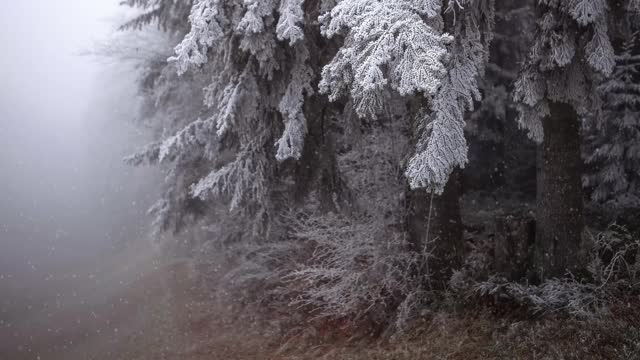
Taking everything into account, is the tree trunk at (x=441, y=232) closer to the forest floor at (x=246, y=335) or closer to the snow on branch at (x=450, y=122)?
the forest floor at (x=246, y=335)

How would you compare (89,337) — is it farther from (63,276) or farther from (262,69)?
(262,69)

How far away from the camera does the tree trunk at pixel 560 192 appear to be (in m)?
7.16

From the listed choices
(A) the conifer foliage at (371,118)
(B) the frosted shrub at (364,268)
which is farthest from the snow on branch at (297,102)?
(B) the frosted shrub at (364,268)

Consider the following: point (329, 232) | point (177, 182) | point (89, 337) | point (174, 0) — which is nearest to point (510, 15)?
point (329, 232)

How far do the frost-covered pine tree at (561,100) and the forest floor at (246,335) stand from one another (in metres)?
1.27

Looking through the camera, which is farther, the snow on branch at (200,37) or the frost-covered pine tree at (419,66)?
the snow on branch at (200,37)

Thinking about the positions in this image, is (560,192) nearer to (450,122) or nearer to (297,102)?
(450,122)

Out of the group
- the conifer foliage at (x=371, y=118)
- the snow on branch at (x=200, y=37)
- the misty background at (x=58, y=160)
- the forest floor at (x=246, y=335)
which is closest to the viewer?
the conifer foliage at (x=371, y=118)

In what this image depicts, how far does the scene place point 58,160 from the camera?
34.7m

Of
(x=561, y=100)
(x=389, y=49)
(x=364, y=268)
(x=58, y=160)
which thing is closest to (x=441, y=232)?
(x=364, y=268)

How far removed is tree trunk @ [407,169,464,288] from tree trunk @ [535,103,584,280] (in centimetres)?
150

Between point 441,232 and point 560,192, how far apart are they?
6.50 ft

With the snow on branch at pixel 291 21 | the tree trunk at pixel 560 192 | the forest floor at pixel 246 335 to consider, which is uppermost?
the snow on branch at pixel 291 21

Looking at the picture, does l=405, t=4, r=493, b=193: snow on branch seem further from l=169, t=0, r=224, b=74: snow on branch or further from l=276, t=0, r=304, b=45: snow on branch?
l=169, t=0, r=224, b=74: snow on branch
